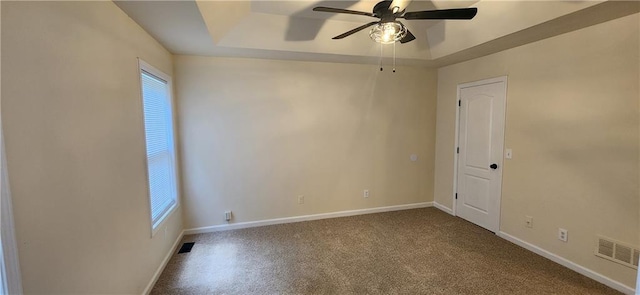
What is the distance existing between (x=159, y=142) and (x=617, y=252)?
445cm

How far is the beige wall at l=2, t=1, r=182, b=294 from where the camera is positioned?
108 cm

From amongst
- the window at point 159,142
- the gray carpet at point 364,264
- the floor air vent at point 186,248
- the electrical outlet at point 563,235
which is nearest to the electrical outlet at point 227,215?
the gray carpet at point 364,264

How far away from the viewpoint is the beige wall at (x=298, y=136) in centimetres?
341

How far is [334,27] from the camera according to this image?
3.16m


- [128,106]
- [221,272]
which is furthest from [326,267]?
[128,106]

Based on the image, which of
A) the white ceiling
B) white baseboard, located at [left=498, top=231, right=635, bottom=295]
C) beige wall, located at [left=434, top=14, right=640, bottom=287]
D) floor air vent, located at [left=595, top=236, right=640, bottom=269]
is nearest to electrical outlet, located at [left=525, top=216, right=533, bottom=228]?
beige wall, located at [left=434, top=14, right=640, bottom=287]

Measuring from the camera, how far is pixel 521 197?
121 inches

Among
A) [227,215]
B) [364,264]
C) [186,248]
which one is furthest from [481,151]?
[186,248]

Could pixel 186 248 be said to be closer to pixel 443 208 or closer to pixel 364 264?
pixel 364 264

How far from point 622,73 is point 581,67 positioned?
0.99 ft

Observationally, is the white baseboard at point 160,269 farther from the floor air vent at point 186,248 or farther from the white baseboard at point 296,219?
the white baseboard at point 296,219

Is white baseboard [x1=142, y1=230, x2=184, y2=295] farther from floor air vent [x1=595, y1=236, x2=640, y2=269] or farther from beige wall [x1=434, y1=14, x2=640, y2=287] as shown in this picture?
floor air vent [x1=595, y1=236, x2=640, y2=269]

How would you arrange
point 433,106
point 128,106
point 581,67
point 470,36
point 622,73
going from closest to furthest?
1. point 128,106
2. point 622,73
3. point 581,67
4. point 470,36
5. point 433,106

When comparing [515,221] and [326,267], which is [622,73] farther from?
[326,267]
